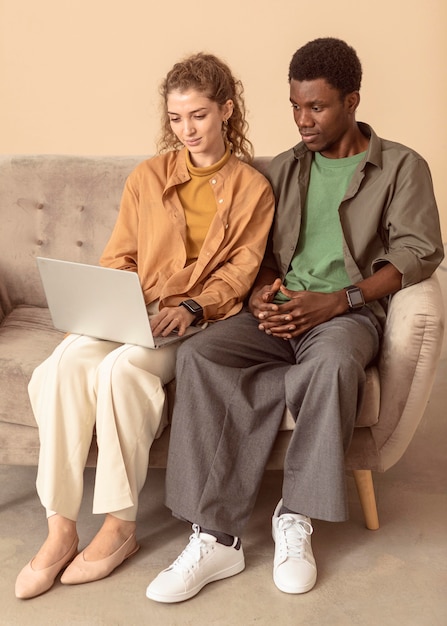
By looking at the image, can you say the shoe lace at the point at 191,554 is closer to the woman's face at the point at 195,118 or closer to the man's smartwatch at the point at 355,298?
the man's smartwatch at the point at 355,298

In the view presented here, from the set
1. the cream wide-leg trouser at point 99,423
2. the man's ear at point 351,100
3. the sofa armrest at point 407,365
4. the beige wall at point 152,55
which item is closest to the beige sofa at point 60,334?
the sofa armrest at point 407,365

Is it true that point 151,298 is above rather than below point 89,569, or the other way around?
above

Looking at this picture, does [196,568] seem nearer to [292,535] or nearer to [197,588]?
[197,588]

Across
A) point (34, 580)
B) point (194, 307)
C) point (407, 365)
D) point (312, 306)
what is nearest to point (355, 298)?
point (312, 306)

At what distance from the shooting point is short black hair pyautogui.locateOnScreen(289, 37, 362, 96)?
223 cm

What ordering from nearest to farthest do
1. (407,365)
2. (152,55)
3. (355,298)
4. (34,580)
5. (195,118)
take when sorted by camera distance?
(34,580)
(407,365)
(355,298)
(195,118)
(152,55)

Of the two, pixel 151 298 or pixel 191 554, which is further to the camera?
pixel 151 298

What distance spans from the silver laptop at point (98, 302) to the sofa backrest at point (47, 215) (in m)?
0.57

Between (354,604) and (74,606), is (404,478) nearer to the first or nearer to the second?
(354,604)

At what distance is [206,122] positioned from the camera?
7.42 feet

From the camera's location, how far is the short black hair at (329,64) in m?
2.23

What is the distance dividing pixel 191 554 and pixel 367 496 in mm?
478

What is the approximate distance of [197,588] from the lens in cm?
A: 192

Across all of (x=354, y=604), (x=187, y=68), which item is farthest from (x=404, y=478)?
(x=187, y=68)
